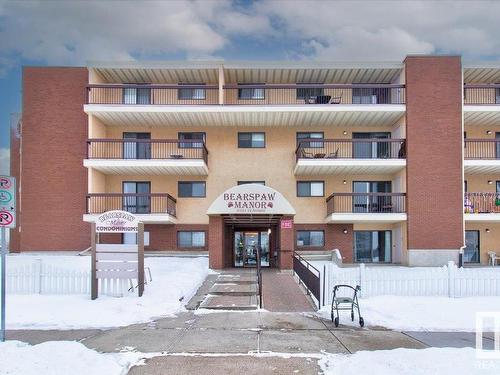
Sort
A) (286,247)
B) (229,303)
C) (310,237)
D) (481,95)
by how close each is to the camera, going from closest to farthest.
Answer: (229,303), (286,247), (481,95), (310,237)

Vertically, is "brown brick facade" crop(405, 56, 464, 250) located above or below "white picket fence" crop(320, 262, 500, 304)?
above

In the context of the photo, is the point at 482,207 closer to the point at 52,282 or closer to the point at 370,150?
the point at 370,150

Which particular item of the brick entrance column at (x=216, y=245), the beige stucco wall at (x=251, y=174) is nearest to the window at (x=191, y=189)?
the beige stucco wall at (x=251, y=174)

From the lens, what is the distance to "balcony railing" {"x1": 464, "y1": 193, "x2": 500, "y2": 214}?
26.6 meters

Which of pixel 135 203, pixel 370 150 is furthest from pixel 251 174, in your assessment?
pixel 370 150

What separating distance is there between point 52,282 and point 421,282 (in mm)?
11358

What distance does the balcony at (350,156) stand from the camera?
2608 cm

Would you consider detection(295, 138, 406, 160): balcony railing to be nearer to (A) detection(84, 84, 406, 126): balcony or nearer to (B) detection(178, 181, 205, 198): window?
(A) detection(84, 84, 406, 126): balcony

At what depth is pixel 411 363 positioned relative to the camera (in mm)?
7672

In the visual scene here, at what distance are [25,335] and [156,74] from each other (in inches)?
790

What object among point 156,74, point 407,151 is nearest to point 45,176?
point 156,74

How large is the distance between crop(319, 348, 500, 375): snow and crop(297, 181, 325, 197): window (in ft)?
65.5

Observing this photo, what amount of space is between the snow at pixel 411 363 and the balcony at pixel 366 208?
17.5 meters

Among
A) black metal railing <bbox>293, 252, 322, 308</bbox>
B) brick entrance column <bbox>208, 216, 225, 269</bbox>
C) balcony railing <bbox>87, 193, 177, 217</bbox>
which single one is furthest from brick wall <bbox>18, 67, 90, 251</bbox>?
black metal railing <bbox>293, 252, 322, 308</bbox>
